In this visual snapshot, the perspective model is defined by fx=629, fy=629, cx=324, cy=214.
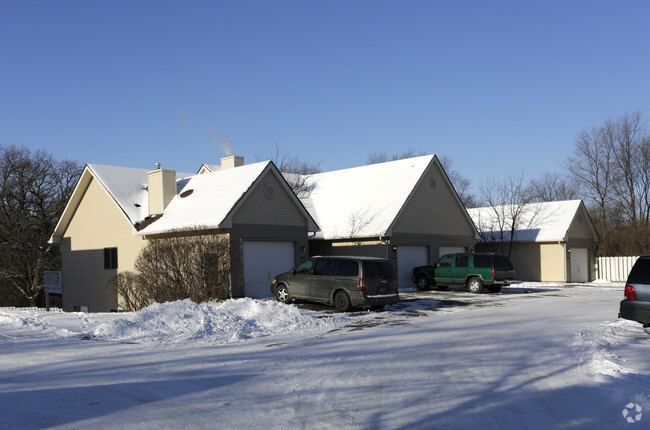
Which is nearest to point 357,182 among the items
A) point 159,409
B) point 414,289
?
point 414,289

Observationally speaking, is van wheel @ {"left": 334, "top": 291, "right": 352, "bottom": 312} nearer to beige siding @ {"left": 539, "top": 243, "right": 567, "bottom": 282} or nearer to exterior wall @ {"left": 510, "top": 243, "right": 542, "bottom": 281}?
beige siding @ {"left": 539, "top": 243, "right": 567, "bottom": 282}

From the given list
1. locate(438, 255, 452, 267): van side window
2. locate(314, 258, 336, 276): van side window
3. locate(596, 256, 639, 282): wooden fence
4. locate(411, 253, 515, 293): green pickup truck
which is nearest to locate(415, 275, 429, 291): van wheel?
locate(411, 253, 515, 293): green pickup truck

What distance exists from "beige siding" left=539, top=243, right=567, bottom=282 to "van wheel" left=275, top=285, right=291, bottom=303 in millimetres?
23398

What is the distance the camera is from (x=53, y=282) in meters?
34.5

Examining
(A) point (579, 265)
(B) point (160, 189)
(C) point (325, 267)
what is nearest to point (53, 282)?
(B) point (160, 189)

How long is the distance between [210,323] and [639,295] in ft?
31.1

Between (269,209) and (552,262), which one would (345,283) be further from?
(552,262)

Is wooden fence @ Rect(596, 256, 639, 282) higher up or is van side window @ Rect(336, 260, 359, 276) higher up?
van side window @ Rect(336, 260, 359, 276)

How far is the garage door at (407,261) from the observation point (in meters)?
31.1

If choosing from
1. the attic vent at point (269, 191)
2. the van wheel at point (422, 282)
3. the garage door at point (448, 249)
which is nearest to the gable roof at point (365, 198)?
the garage door at point (448, 249)

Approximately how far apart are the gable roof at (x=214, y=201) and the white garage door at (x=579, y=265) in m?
19.8

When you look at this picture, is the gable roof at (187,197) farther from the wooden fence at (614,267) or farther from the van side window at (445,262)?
the wooden fence at (614,267)

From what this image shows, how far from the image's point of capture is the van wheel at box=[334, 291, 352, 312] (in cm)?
1911

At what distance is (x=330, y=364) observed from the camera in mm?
10414
